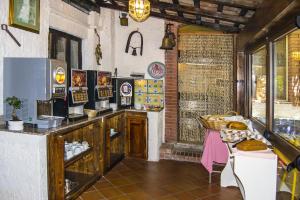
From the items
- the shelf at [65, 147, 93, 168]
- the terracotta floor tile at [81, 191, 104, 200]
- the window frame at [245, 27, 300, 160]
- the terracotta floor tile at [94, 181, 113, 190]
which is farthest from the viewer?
the terracotta floor tile at [94, 181, 113, 190]

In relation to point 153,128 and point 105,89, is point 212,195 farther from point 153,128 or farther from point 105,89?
point 105,89

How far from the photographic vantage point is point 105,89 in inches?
202

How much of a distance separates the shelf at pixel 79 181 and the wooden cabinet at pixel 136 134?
136 cm

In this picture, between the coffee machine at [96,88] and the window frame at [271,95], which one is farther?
the coffee machine at [96,88]

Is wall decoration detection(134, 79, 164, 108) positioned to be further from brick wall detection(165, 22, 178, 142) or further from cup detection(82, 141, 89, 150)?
cup detection(82, 141, 89, 150)

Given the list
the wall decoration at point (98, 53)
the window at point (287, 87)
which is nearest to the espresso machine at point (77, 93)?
the wall decoration at point (98, 53)

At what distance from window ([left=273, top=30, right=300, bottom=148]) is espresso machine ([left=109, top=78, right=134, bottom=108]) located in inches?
119

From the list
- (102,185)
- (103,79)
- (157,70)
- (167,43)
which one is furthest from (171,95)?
(102,185)

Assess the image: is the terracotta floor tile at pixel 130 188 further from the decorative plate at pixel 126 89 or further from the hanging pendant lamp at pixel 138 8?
the hanging pendant lamp at pixel 138 8

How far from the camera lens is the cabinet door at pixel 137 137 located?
5.66m

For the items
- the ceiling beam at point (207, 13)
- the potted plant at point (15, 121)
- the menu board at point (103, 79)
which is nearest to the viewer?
the potted plant at point (15, 121)

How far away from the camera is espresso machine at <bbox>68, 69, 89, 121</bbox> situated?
4.06 metres

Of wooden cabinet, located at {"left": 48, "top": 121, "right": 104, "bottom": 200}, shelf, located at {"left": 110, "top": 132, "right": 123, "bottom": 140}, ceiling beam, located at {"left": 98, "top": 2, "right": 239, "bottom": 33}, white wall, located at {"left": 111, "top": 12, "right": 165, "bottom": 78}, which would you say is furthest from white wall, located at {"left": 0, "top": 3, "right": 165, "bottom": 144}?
shelf, located at {"left": 110, "top": 132, "right": 123, "bottom": 140}

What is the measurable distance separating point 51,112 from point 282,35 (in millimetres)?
2964
